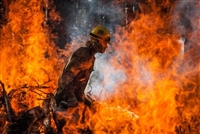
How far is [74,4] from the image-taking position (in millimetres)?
21031

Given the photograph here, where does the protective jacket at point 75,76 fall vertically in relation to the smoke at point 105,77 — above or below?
above

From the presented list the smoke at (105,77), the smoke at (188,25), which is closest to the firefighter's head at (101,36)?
the smoke at (105,77)

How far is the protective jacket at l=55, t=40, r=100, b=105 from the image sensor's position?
4453mm

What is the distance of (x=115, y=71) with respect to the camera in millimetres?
18250

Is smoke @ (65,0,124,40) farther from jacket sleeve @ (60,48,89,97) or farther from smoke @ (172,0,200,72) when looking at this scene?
jacket sleeve @ (60,48,89,97)

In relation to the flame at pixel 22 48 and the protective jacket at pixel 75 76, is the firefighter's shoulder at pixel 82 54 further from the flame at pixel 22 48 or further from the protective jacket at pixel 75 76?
the flame at pixel 22 48

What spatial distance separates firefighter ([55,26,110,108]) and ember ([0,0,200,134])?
19 centimetres

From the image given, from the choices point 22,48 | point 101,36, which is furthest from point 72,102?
point 22,48

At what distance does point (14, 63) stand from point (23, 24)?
2.71 m

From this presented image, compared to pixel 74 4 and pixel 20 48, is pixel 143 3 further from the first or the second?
pixel 20 48

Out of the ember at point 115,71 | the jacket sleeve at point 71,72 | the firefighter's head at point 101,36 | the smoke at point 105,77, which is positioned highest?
the firefighter's head at point 101,36

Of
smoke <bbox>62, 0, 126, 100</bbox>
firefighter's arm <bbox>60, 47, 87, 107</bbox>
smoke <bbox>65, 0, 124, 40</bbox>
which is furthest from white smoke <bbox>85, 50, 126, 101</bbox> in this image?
firefighter's arm <bbox>60, 47, 87, 107</bbox>

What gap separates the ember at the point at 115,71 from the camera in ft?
14.8

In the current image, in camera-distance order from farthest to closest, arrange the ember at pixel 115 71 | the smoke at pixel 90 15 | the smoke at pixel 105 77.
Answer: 1. the smoke at pixel 90 15
2. the smoke at pixel 105 77
3. the ember at pixel 115 71
